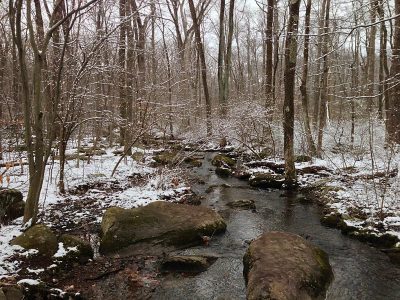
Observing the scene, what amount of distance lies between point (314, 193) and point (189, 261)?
5475 millimetres

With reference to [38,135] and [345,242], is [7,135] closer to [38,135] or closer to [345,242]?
[38,135]

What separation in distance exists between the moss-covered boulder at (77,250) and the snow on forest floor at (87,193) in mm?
662

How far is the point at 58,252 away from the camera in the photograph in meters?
5.91

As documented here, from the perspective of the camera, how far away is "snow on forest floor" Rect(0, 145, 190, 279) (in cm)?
673

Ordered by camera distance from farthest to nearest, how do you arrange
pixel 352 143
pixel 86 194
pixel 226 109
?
pixel 226 109
pixel 352 143
pixel 86 194

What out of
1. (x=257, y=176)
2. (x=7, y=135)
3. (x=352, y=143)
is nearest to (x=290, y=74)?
(x=257, y=176)

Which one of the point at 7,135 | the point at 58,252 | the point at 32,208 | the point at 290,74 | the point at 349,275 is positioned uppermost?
the point at 290,74

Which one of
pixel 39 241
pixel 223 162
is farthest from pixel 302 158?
pixel 39 241

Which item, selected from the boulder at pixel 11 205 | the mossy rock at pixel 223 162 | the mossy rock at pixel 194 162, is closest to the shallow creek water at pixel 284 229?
the boulder at pixel 11 205

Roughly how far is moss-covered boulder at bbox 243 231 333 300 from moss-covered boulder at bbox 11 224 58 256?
10.5 feet

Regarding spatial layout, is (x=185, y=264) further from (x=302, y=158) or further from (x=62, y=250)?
(x=302, y=158)

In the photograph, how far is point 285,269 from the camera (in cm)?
507

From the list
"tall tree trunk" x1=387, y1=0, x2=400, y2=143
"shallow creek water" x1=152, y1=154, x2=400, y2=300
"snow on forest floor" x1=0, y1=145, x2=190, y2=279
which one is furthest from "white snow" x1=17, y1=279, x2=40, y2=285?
"tall tree trunk" x1=387, y1=0, x2=400, y2=143

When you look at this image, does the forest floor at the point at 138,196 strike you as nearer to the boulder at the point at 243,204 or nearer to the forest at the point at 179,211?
the forest at the point at 179,211
